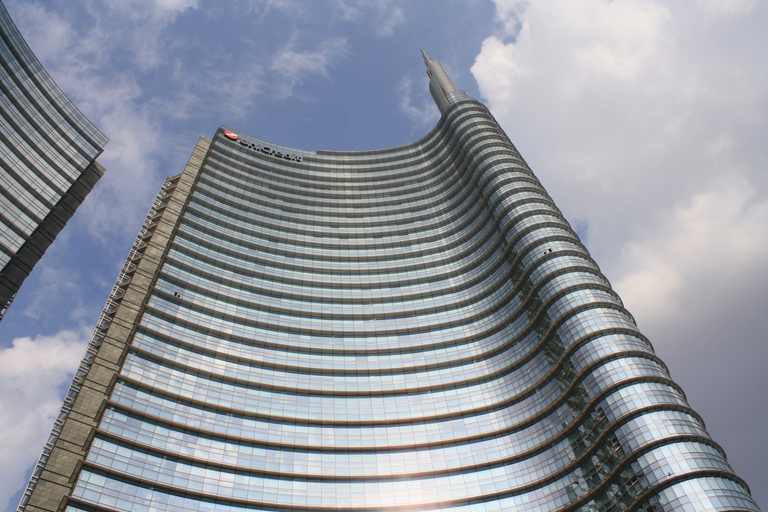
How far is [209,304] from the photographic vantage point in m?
77.4

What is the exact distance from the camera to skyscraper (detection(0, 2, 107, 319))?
64188 millimetres

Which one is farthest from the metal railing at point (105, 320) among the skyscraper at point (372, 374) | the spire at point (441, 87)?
the spire at point (441, 87)

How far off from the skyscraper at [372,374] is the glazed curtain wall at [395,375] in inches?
10.7

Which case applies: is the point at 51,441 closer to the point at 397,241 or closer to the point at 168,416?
the point at 168,416

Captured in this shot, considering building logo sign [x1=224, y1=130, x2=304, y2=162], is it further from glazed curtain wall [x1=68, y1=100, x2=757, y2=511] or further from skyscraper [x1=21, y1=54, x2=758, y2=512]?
glazed curtain wall [x1=68, y1=100, x2=757, y2=511]

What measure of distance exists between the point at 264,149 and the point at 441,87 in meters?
58.8

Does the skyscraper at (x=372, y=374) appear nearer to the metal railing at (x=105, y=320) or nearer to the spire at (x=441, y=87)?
the metal railing at (x=105, y=320)

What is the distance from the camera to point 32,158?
7000 cm

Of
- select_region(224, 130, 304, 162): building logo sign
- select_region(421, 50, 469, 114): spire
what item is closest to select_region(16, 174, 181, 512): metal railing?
select_region(224, 130, 304, 162): building logo sign

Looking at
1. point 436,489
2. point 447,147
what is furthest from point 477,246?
point 436,489

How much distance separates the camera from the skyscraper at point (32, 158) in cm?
6419

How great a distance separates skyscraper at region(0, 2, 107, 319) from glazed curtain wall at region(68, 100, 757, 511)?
18.2 metres

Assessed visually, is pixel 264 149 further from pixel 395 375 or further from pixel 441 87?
pixel 395 375

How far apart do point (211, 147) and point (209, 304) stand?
164 ft
